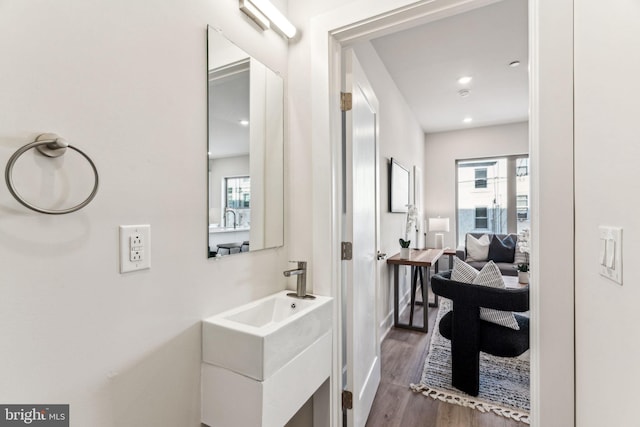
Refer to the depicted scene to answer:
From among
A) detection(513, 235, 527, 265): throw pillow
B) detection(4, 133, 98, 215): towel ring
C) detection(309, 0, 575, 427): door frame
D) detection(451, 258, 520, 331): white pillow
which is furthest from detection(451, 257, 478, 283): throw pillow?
detection(513, 235, 527, 265): throw pillow

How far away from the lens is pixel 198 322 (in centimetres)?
98

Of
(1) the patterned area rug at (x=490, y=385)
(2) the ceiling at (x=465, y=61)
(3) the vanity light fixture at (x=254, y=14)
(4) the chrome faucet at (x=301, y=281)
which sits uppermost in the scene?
(2) the ceiling at (x=465, y=61)

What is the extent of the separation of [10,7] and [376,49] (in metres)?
2.77

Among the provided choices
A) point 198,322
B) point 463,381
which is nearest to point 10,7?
point 198,322

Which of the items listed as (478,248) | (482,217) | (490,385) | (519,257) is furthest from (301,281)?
(482,217)

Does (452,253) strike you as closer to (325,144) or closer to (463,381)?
(463,381)

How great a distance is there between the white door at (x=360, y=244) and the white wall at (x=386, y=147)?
0.75 m

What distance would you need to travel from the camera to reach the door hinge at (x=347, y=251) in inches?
58.3

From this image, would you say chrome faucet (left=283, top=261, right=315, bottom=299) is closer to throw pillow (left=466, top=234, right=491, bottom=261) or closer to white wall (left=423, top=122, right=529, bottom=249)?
throw pillow (left=466, top=234, right=491, bottom=261)

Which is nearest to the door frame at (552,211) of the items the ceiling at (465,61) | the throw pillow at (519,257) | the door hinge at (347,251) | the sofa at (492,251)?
the door hinge at (347,251)

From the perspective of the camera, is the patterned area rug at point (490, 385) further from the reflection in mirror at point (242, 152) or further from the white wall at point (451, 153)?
the white wall at point (451, 153)

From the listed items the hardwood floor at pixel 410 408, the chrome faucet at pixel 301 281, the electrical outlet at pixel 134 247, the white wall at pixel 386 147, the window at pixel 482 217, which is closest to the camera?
the electrical outlet at pixel 134 247

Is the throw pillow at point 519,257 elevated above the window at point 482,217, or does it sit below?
below

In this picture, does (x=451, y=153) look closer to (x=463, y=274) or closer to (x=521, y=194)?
(x=521, y=194)
